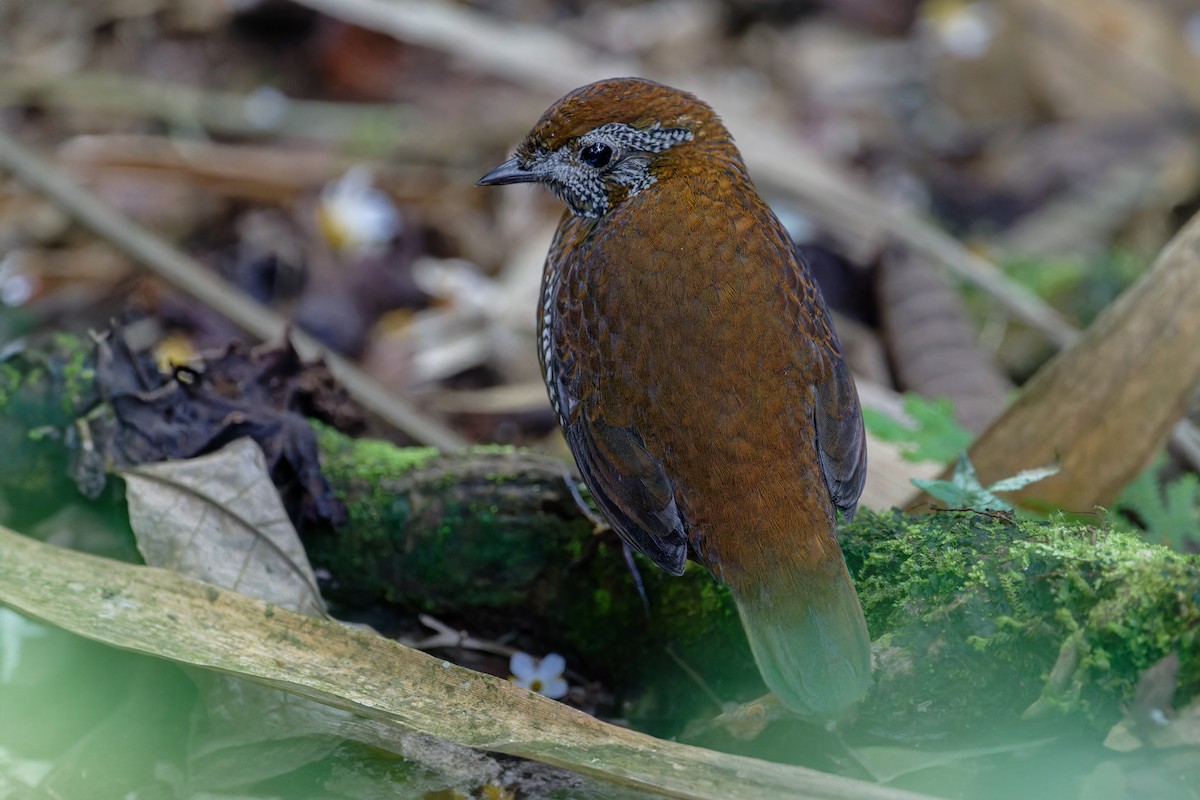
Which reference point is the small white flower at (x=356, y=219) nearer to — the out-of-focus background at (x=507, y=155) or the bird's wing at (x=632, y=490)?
the out-of-focus background at (x=507, y=155)

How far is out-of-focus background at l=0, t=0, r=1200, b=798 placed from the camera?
5410 millimetres

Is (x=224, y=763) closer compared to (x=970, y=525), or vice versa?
(x=224, y=763)

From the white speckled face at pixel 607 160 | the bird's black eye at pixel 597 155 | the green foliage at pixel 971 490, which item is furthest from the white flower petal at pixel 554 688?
the bird's black eye at pixel 597 155

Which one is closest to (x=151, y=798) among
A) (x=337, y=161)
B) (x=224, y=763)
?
(x=224, y=763)

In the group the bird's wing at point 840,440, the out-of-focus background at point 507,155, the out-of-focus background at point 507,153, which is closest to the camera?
the bird's wing at point 840,440

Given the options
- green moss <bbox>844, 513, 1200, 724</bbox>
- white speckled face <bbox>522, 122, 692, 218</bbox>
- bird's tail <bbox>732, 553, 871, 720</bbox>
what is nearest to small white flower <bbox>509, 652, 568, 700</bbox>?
bird's tail <bbox>732, 553, 871, 720</bbox>

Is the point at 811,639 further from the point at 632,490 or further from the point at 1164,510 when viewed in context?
the point at 1164,510

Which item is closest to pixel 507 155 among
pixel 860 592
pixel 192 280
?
pixel 192 280

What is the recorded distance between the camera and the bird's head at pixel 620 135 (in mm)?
3160

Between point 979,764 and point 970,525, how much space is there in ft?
1.71

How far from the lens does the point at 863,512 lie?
3.09 meters

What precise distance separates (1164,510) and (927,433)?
2.18ft

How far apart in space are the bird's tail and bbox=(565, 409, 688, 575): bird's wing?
18 centimetres

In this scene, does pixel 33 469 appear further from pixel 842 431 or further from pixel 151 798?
pixel 842 431
